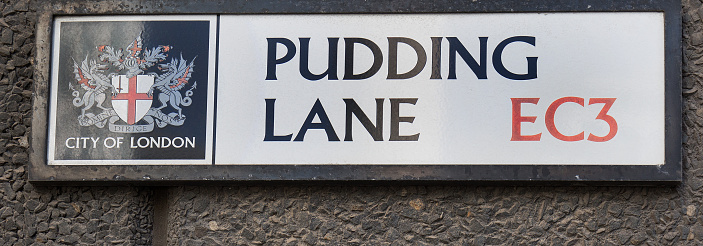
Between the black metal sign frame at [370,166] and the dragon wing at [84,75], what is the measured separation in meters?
0.15

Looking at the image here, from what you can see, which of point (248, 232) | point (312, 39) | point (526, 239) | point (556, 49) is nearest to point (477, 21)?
point (556, 49)

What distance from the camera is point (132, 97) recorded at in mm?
4684

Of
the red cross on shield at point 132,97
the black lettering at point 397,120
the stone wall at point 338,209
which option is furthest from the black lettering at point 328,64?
the red cross on shield at point 132,97

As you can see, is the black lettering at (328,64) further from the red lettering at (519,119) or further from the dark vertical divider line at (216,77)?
the red lettering at (519,119)

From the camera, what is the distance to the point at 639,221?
4.46 metres

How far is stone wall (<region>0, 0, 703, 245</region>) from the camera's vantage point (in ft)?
14.7

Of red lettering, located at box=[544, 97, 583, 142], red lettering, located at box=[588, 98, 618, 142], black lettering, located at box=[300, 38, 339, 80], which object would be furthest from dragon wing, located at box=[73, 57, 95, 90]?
red lettering, located at box=[588, 98, 618, 142]

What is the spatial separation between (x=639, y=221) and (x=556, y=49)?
3.23 feet

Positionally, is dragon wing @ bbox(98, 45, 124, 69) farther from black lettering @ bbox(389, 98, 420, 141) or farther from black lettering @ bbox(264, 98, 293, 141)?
black lettering @ bbox(389, 98, 420, 141)

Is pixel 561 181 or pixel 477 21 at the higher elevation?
pixel 477 21

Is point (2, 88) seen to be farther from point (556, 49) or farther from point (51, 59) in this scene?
point (556, 49)

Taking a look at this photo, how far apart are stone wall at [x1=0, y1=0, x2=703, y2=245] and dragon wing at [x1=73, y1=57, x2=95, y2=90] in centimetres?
29

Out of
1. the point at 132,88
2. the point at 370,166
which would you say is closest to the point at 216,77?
the point at 132,88

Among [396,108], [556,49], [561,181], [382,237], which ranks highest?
[556,49]
